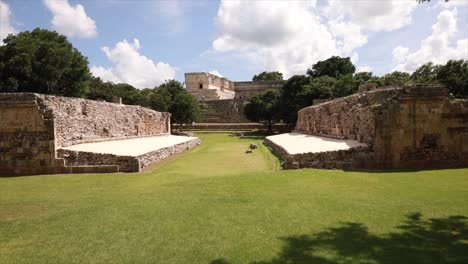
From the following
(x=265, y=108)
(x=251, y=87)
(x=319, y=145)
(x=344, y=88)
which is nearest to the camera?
(x=319, y=145)

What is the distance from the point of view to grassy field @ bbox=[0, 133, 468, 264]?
431cm

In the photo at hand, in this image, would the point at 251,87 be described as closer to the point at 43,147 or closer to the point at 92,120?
the point at 92,120

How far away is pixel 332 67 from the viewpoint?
4769 cm

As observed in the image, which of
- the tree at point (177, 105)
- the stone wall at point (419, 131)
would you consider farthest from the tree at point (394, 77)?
the stone wall at point (419, 131)

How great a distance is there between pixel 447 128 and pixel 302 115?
16758 millimetres

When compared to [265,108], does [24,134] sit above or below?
below

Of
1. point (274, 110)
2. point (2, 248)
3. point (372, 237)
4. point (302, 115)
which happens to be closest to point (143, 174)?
point (2, 248)

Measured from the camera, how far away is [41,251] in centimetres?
449

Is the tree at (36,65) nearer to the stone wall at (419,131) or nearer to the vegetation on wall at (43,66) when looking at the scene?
the vegetation on wall at (43,66)

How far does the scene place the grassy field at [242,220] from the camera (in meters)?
4.31

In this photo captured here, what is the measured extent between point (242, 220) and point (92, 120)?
1300 cm

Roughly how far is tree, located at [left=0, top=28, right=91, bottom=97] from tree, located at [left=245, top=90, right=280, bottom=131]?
19.5m

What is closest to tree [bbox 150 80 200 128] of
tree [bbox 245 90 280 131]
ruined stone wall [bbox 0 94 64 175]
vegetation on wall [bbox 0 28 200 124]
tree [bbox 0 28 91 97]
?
vegetation on wall [bbox 0 28 200 124]

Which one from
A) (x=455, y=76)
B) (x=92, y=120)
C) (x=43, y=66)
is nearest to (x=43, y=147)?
(x=92, y=120)
